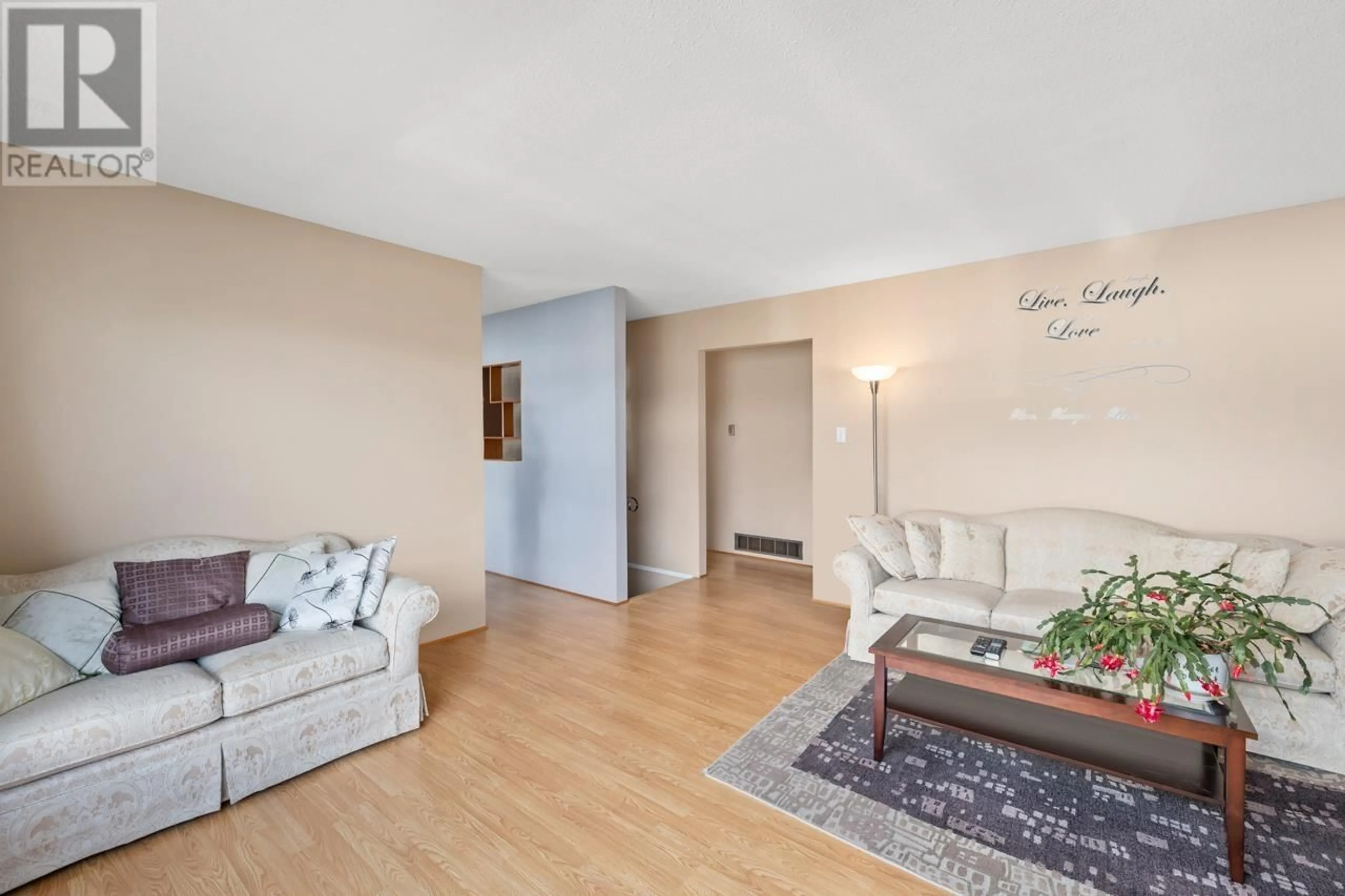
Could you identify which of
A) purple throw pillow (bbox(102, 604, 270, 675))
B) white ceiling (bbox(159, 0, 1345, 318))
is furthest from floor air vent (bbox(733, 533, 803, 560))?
purple throw pillow (bbox(102, 604, 270, 675))

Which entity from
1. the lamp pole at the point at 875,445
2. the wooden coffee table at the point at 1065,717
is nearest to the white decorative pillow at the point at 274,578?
the wooden coffee table at the point at 1065,717

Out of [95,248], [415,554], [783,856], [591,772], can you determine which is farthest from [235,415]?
[783,856]

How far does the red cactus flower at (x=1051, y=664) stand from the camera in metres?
2.00

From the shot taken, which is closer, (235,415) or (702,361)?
(235,415)

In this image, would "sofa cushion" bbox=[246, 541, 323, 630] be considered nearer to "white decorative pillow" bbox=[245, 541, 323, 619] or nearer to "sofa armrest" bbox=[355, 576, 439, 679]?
"white decorative pillow" bbox=[245, 541, 323, 619]

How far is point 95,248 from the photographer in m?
2.40

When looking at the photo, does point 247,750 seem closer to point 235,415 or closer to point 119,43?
point 235,415

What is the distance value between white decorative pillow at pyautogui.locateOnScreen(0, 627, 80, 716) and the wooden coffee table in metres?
2.99

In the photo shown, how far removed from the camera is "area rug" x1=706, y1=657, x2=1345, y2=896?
66.2 inches

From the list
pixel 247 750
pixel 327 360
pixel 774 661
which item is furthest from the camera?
pixel 774 661

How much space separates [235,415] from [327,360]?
0.53m

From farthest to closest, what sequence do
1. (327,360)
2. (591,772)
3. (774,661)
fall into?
1. (774,661)
2. (327,360)
3. (591,772)

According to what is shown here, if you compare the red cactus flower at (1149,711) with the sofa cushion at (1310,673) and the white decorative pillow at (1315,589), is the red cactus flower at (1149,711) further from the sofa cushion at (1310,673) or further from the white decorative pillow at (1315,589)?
the white decorative pillow at (1315,589)

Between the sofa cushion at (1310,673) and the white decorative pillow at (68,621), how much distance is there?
443 cm
